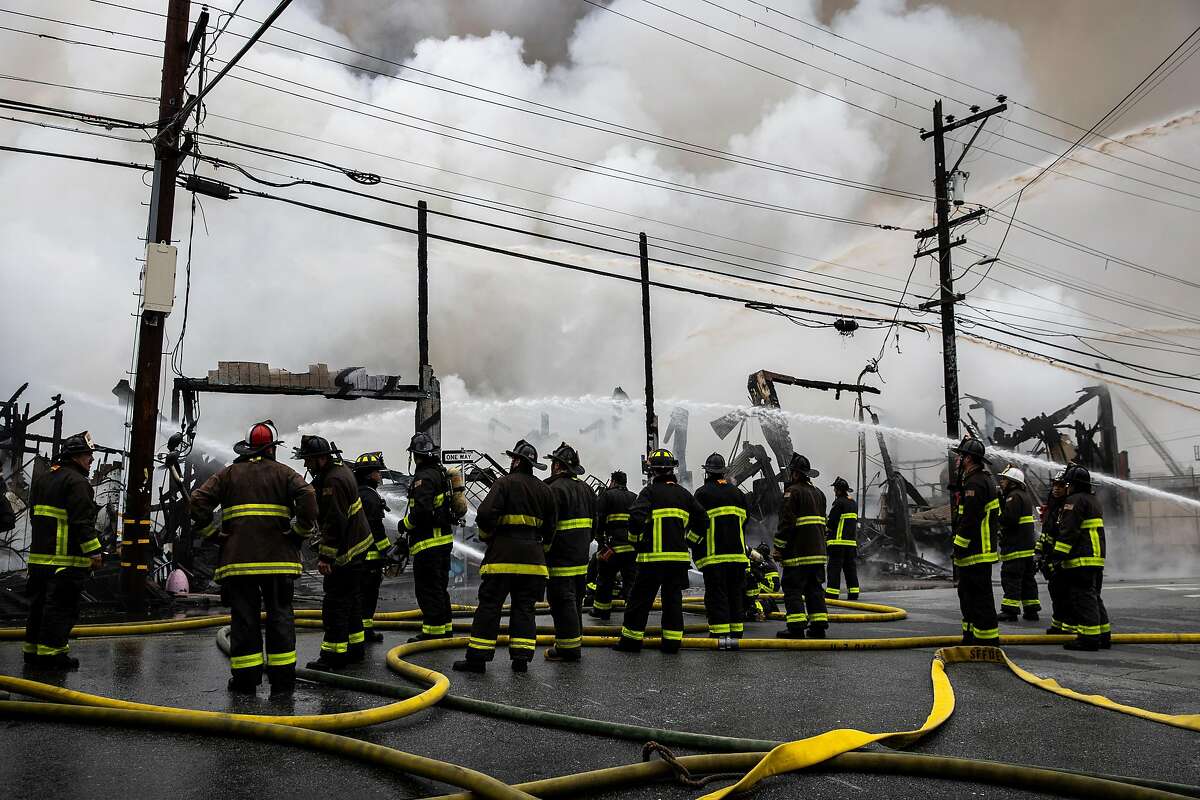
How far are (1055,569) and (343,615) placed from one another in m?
7.13

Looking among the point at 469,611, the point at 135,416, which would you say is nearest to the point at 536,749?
the point at 469,611

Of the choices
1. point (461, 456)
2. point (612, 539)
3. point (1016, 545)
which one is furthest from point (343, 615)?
point (461, 456)

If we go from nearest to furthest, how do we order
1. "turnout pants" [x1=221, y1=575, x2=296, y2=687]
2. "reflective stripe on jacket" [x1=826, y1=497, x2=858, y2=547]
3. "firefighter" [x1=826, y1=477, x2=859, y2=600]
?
"turnout pants" [x1=221, y1=575, x2=296, y2=687]
"firefighter" [x1=826, y1=477, x2=859, y2=600]
"reflective stripe on jacket" [x1=826, y1=497, x2=858, y2=547]

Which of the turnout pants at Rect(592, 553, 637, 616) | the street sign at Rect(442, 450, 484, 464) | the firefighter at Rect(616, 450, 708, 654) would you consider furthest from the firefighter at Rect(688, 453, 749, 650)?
the street sign at Rect(442, 450, 484, 464)

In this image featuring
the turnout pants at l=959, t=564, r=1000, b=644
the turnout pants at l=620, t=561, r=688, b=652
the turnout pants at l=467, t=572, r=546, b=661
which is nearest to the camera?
the turnout pants at l=467, t=572, r=546, b=661

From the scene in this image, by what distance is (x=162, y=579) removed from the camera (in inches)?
633

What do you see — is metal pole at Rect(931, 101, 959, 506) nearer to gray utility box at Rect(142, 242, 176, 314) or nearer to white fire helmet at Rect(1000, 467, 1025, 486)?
white fire helmet at Rect(1000, 467, 1025, 486)

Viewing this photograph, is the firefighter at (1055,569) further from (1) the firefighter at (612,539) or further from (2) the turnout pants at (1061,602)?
(1) the firefighter at (612,539)

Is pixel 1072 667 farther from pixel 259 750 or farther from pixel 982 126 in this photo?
pixel 982 126

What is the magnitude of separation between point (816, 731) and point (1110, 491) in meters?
31.1

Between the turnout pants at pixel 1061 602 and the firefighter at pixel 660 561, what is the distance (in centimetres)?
410

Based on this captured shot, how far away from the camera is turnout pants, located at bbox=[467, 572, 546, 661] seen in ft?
23.9

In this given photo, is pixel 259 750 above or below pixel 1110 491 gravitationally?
below

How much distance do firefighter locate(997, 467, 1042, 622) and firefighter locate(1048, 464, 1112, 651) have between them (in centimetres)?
188
